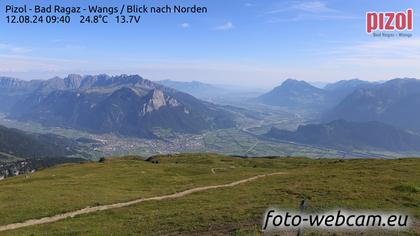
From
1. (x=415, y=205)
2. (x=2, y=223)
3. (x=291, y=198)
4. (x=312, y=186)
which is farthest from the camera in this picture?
(x=312, y=186)

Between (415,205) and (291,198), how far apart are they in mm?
13585

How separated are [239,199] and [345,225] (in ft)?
64.8

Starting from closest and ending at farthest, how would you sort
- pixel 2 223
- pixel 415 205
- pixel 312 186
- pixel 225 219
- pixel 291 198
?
pixel 225 219 → pixel 415 205 → pixel 2 223 → pixel 291 198 → pixel 312 186

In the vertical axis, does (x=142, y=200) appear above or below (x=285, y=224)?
below

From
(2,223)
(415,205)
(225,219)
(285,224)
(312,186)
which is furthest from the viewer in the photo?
(312,186)

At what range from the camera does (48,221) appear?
46.1m

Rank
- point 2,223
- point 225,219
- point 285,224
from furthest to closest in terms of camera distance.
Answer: point 2,223, point 225,219, point 285,224

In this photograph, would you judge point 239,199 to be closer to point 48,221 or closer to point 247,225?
point 247,225

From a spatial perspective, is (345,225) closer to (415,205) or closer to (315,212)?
(315,212)

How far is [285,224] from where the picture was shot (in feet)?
107

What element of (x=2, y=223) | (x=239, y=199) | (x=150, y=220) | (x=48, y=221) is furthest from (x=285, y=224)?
(x=2, y=223)

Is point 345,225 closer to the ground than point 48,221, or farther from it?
farther from it

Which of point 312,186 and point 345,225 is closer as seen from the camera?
point 345,225

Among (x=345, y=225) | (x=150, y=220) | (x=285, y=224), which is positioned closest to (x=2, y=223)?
(x=150, y=220)
